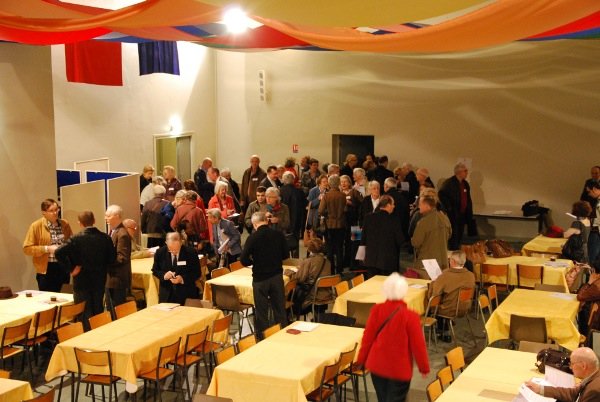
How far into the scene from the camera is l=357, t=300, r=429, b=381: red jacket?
5.55 meters

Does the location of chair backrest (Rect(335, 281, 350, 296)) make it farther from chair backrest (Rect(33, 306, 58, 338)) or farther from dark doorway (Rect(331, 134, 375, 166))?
dark doorway (Rect(331, 134, 375, 166))

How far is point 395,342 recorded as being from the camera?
18.2ft

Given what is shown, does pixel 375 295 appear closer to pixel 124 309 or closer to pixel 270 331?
pixel 270 331

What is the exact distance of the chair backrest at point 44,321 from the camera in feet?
24.8

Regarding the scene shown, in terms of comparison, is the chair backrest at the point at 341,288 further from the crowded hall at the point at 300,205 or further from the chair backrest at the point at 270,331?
the chair backrest at the point at 270,331

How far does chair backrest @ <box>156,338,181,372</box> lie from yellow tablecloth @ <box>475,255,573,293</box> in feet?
14.5

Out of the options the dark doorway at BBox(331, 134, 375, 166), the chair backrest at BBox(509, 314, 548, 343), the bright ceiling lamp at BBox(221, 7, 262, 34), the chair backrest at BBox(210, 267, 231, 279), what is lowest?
the chair backrest at BBox(509, 314, 548, 343)

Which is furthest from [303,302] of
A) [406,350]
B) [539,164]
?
[539,164]

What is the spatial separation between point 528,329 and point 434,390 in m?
2.22

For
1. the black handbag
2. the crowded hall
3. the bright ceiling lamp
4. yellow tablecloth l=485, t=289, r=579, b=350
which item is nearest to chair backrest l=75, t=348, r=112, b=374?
the crowded hall

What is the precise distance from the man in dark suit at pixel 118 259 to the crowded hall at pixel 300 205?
3 cm

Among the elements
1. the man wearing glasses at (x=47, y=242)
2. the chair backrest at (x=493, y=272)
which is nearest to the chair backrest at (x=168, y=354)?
the man wearing glasses at (x=47, y=242)

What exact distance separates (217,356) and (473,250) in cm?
459

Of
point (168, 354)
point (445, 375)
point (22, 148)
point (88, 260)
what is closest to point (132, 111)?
point (22, 148)
